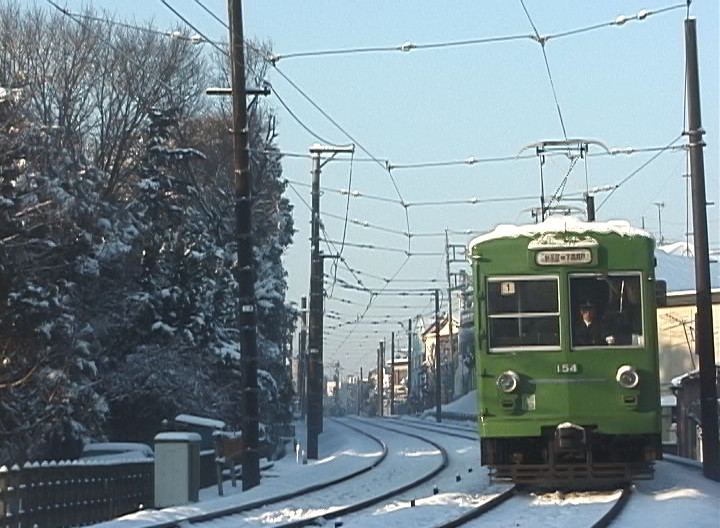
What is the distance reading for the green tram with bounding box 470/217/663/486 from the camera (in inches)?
624

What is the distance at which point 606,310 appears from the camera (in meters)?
16.2

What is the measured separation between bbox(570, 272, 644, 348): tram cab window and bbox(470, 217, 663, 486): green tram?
0.04 feet

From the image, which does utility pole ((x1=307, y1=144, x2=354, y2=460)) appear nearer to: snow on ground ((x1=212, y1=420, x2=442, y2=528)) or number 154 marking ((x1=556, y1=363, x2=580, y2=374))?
snow on ground ((x1=212, y1=420, x2=442, y2=528))

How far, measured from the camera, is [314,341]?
34.0 meters

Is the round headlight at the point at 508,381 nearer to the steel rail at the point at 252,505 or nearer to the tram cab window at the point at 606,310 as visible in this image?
the tram cab window at the point at 606,310

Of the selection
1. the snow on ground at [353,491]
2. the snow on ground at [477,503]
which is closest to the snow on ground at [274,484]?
the snow on ground at [477,503]

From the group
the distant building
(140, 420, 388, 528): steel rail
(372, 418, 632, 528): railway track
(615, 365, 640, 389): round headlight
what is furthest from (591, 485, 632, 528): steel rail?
the distant building

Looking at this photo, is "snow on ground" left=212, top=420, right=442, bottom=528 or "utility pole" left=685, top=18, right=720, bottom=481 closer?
"snow on ground" left=212, top=420, right=442, bottom=528

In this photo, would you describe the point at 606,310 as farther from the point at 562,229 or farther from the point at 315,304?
the point at 315,304

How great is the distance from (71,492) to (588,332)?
7.17m

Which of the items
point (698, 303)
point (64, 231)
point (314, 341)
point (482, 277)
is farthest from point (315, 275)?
point (482, 277)

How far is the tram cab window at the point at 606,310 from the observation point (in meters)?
16.0

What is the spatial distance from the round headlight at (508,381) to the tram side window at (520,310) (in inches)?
13.9

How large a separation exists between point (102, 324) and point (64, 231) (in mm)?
5802
